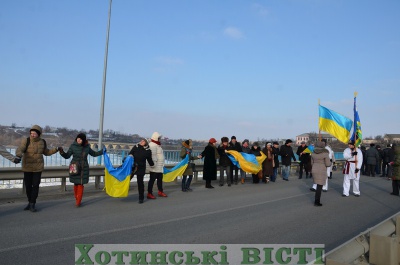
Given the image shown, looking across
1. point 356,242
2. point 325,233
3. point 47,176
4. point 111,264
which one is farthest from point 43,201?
point 356,242

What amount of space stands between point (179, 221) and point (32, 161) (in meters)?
3.91

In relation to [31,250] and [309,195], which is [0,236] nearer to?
[31,250]

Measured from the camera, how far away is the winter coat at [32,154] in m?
8.44

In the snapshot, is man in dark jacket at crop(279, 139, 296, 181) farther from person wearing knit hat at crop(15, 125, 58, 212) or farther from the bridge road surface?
person wearing knit hat at crop(15, 125, 58, 212)

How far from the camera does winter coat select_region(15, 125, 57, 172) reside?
8436 millimetres

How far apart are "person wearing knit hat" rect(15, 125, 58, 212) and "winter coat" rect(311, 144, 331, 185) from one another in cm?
765

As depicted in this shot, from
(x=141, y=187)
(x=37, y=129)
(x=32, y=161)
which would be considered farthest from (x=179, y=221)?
(x=37, y=129)

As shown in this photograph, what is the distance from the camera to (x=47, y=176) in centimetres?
1072

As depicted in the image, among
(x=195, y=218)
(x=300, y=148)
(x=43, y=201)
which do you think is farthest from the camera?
(x=300, y=148)

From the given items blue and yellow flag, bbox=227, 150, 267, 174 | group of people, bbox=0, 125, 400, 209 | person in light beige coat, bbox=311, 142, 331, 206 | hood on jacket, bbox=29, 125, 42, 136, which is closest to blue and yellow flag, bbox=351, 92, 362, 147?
group of people, bbox=0, 125, 400, 209

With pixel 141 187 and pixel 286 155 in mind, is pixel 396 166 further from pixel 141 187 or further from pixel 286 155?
pixel 141 187

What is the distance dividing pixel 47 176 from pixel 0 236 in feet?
15.4

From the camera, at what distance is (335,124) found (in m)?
15.1

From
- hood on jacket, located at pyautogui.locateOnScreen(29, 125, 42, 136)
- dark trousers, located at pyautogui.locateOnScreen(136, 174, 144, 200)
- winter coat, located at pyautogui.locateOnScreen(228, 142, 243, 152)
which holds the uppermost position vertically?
hood on jacket, located at pyautogui.locateOnScreen(29, 125, 42, 136)
